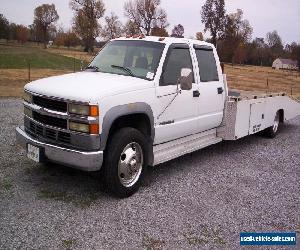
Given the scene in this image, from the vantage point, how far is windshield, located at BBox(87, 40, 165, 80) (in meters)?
5.86

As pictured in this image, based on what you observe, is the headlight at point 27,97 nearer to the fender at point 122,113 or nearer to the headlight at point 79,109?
the headlight at point 79,109

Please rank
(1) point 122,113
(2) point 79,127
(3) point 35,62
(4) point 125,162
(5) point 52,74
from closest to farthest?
(2) point 79,127 → (1) point 122,113 → (4) point 125,162 → (5) point 52,74 → (3) point 35,62

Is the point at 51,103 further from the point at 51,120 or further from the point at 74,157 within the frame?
the point at 74,157

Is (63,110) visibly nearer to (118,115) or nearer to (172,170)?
(118,115)

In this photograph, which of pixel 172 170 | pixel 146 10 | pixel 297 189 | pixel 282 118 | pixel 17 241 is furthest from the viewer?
pixel 146 10

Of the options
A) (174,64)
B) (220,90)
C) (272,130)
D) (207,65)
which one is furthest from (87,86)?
(272,130)

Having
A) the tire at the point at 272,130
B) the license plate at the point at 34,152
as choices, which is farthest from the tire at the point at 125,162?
the tire at the point at 272,130

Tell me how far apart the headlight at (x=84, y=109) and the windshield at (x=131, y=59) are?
1.24m

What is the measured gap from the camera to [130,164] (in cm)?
533

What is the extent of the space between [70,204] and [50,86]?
1551mm

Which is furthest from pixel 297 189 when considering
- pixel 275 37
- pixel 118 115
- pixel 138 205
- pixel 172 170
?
pixel 275 37

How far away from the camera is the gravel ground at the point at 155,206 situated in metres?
4.23

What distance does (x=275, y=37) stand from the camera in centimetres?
11538

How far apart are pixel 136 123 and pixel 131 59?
110cm
